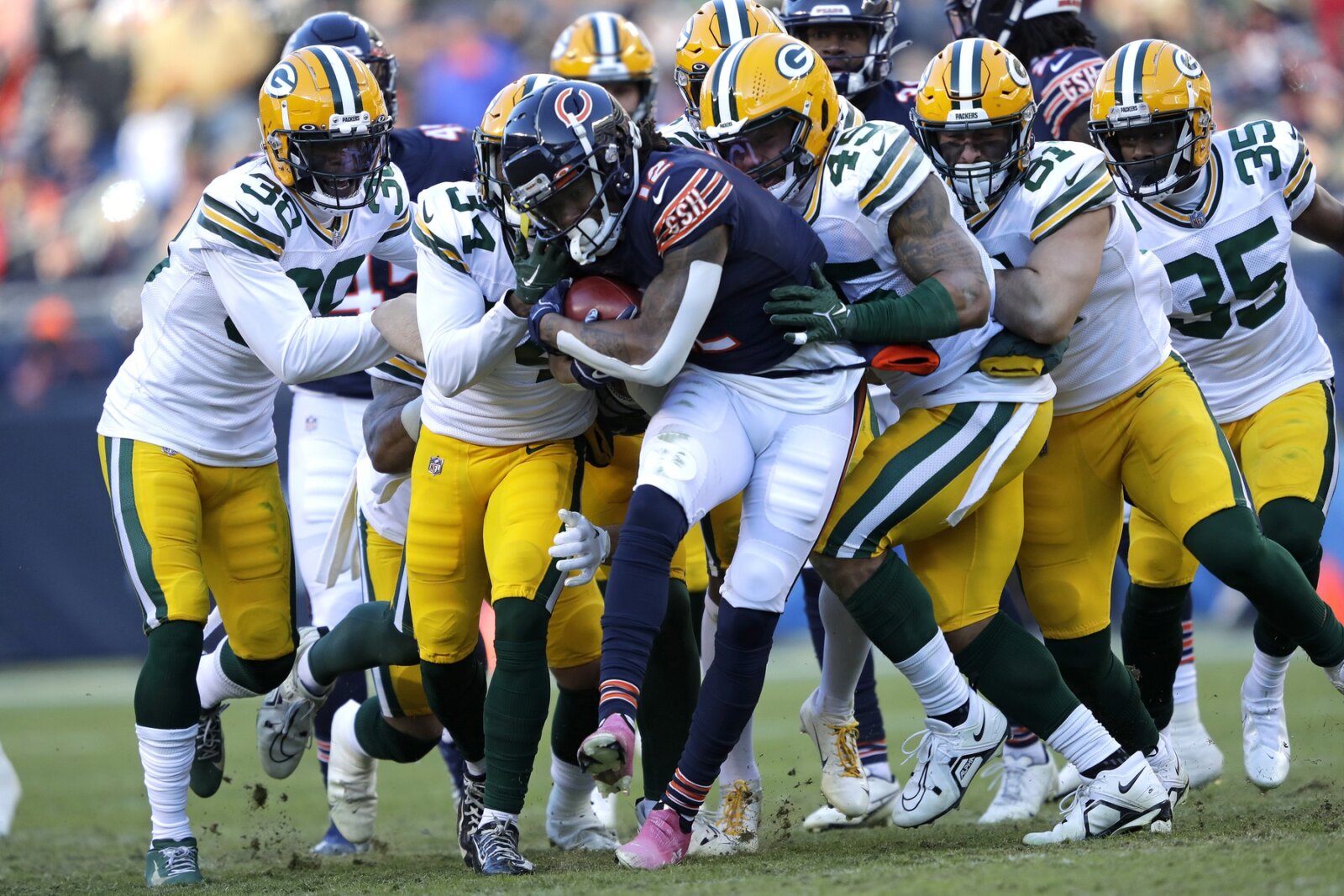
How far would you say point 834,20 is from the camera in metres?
5.43

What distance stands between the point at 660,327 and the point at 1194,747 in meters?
2.50

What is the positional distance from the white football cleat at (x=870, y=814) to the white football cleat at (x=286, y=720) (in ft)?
4.99

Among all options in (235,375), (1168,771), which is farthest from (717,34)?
(1168,771)

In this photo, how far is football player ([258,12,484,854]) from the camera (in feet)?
18.2

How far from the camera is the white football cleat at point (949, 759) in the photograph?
4004 millimetres

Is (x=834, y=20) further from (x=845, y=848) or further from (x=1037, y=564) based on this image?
(x=845, y=848)

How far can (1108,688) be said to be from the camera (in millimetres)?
4203

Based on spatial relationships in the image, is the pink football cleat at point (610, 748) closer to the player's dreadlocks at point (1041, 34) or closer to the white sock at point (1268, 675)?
the white sock at point (1268, 675)

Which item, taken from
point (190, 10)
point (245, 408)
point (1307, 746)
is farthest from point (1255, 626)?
point (190, 10)

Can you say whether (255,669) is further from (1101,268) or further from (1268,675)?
(1268,675)

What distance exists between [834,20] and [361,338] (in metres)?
2.15

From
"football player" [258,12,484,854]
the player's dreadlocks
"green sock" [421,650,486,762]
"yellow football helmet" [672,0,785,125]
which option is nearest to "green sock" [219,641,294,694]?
"football player" [258,12,484,854]

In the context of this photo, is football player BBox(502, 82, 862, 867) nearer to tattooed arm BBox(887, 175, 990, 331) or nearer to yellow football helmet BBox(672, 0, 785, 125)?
tattooed arm BBox(887, 175, 990, 331)

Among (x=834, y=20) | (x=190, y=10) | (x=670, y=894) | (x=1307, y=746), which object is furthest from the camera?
(x=190, y=10)
